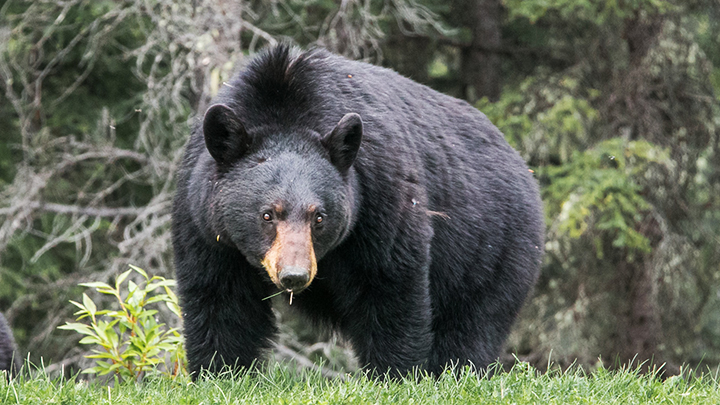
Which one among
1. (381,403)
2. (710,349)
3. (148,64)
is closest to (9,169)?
(148,64)

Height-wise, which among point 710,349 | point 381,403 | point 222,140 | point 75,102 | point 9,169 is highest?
point 222,140

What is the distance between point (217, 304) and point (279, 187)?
34.8 inches

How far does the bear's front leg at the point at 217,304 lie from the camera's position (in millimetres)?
4664

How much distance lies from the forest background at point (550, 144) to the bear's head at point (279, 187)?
15.5 ft

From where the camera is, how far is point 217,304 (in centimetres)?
470

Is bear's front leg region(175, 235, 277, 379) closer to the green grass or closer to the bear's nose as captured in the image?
the green grass

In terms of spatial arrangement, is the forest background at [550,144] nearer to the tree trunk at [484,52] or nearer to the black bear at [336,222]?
the tree trunk at [484,52]

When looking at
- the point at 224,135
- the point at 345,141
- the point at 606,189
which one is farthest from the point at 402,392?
the point at 606,189

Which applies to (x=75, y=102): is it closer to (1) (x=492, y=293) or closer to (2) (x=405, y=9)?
(2) (x=405, y=9)

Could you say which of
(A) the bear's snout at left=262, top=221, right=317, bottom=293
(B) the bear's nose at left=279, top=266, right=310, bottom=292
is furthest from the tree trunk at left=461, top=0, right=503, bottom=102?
(B) the bear's nose at left=279, top=266, right=310, bottom=292

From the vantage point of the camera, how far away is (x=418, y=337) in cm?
468

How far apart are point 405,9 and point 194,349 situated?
15.7ft

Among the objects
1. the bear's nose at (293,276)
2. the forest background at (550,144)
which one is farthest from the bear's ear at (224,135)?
the forest background at (550,144)

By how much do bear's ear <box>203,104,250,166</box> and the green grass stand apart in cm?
113
